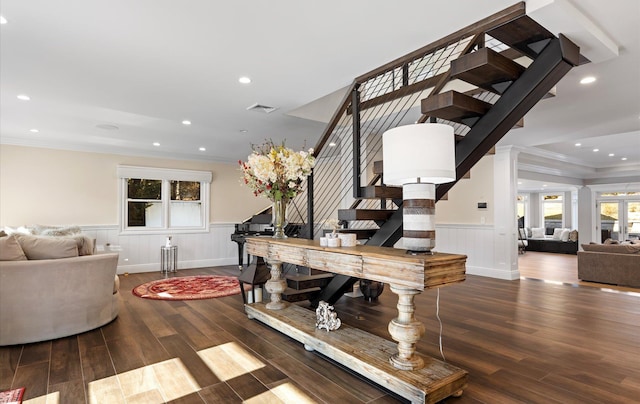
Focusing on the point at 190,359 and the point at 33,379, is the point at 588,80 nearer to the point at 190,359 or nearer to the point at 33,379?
the point at 190,359

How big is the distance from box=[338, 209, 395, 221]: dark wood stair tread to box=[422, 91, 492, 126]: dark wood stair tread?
979 mm

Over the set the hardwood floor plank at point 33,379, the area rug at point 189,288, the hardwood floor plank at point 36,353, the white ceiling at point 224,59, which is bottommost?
the area rug at point 189,288

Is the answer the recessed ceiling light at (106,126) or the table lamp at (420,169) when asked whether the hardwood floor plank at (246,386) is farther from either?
the recessed ceiling light at (106,126)

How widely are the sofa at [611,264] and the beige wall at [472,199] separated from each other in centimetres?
180

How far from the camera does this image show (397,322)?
7.32 feet

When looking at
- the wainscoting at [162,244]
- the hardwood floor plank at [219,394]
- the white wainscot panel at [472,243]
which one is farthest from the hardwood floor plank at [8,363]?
the white wainscot panel at [472,243]

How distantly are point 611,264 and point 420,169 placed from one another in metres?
6.03

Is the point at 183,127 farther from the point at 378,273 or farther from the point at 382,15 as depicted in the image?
the point at 378,273

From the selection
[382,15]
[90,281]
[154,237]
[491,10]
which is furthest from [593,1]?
[154,237]

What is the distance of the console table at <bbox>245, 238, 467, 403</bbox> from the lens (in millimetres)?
2031

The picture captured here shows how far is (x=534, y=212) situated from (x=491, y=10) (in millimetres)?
15188

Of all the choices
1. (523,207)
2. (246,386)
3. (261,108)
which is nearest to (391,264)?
(246,386)

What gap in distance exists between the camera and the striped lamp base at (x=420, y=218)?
221 cm

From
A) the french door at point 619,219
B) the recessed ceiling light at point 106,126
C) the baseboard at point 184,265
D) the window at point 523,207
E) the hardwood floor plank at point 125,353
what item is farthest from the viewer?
the window at point 523,207
